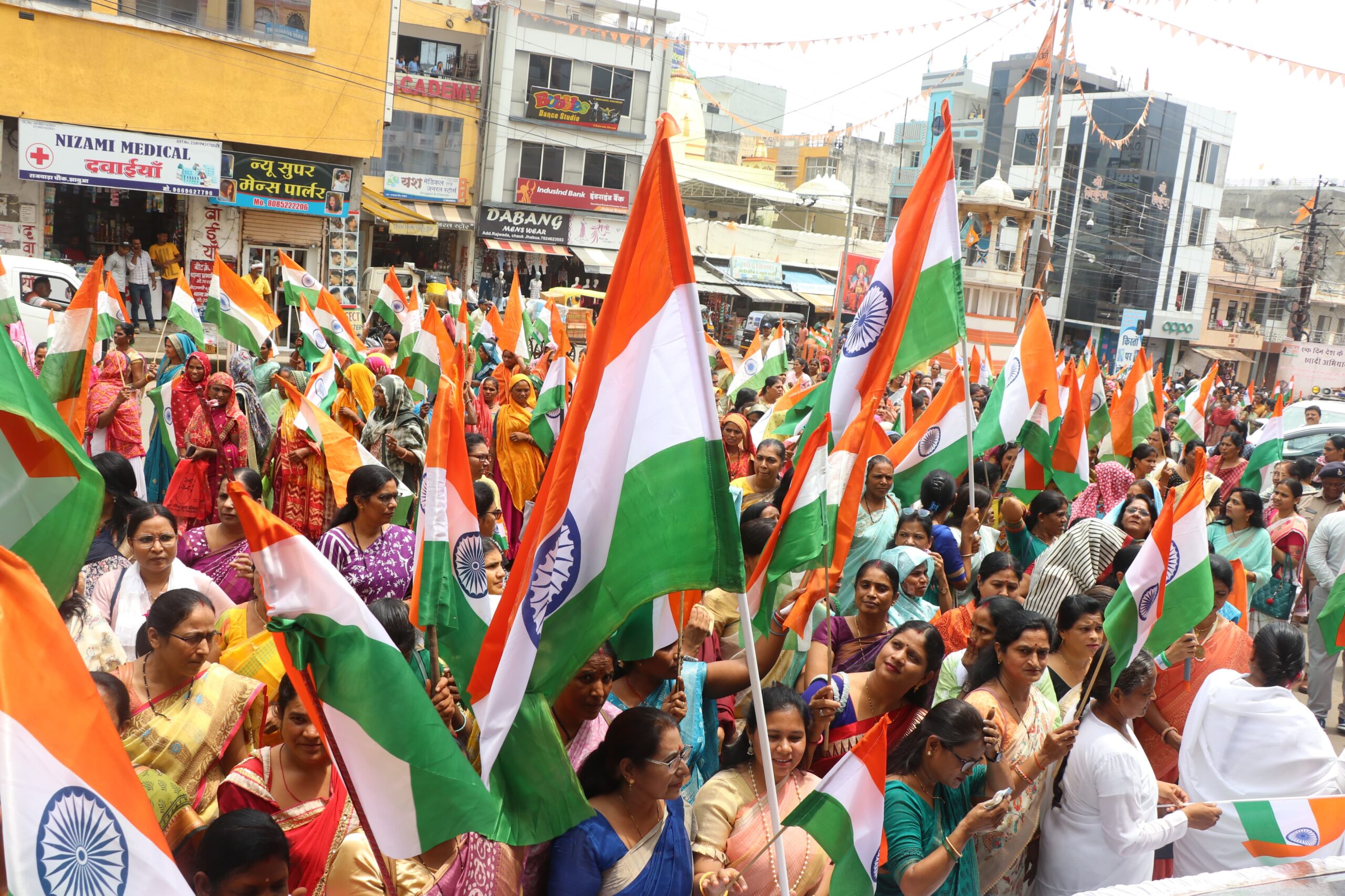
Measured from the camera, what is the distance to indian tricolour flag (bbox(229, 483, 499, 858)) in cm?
250

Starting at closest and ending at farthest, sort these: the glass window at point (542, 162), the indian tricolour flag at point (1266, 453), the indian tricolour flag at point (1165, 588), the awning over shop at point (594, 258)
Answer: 1. the indian tricolour flag at point (1165, 588)
2. the indian tricolour flag at point (1266, 453)
3. the awning over shop at point (594, 258)
4. the glass window at point (542, 162)

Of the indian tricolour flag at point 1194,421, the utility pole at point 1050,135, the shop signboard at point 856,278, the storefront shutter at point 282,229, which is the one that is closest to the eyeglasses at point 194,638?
the indian tricolour flag at point 1194,421

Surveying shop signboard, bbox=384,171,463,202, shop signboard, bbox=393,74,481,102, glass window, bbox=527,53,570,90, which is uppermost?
glass window, bbox=527,53,570,90

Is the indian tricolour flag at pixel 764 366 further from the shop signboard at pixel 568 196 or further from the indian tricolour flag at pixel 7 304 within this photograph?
the shop signboard at pixel 568 196

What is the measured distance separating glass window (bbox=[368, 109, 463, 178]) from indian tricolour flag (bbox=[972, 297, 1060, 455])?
26.2 m

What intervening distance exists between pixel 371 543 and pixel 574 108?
29826 millimetres

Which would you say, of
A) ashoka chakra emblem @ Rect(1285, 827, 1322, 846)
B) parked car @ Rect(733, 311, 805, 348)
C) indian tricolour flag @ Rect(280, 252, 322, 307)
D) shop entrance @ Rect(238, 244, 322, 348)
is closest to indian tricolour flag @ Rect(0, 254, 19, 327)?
indian tricolour flag @ Rect(280, 252, 322, 307)

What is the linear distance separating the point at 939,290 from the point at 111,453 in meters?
3.84

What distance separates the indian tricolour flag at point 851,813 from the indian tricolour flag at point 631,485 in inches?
26.3

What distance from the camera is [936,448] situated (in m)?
7.17

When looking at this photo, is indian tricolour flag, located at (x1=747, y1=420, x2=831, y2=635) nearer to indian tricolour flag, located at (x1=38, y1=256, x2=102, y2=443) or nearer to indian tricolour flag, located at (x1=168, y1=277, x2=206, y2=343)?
indian tricolour flag, located at (x1=38, y1=256, x2=102, y2=443)

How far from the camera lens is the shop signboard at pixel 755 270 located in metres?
36.2

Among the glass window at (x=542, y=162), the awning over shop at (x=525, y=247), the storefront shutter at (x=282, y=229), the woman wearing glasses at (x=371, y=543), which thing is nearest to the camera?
the woman wearing glasses at (x=371, y=543)

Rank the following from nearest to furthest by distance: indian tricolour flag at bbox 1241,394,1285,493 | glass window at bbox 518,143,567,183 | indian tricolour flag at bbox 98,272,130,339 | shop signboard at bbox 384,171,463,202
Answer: indian tricolour flag at bbox 98,272,130,339
indian tricolour flag at bbox 1241,394,1285,493
shop signboard at bbox 384,171,463,202
glass window at bbox 518,143,567,183
